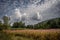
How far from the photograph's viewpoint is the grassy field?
5.64 metres

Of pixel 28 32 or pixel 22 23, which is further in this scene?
pixel 22 23

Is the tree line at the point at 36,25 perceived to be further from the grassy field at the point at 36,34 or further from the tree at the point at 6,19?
the grassy field at the point at 36,34

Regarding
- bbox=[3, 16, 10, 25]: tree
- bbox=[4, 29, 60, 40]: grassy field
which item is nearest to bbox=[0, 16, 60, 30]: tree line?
bbox=[3, 16, 10, 25]: tree

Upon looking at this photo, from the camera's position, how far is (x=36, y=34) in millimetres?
5805

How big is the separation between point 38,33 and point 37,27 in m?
0.37

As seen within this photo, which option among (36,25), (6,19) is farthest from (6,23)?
(36,25)

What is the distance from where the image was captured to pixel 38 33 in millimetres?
5742

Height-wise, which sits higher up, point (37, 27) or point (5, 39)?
point (37, 27)

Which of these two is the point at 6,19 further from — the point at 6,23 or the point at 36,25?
the point at 36,25

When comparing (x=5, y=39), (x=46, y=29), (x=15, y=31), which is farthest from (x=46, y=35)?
(x=5, y=39)

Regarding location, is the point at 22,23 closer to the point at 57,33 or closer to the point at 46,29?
the point at 46,29

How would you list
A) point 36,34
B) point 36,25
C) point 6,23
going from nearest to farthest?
1. point 36,34
2. point 36,25
3. point 6,23

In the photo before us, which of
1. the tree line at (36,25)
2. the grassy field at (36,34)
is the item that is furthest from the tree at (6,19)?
the grassy field at (36,34)

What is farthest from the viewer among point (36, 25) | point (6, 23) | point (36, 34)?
point (6, 23)
